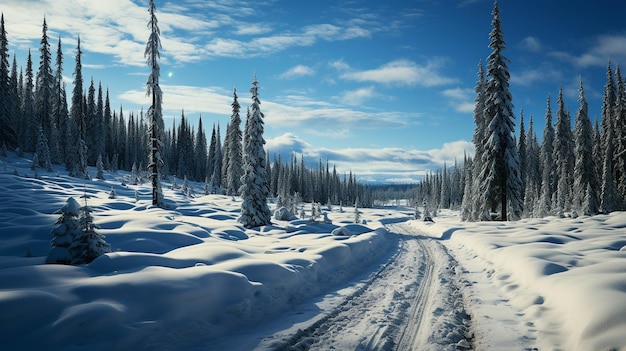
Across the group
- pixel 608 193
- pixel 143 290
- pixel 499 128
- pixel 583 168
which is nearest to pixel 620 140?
pixel 583 168

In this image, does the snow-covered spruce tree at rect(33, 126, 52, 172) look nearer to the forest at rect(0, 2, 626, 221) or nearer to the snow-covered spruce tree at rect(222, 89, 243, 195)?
the forest at rect(0, 2, 626, 221)

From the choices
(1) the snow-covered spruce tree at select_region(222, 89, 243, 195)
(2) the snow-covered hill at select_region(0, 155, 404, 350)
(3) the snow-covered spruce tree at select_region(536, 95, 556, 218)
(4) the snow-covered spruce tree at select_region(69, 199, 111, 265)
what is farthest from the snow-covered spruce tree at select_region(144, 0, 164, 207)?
(3) the snow-covered spruce tree at select_region(536, 95, 556, 218)

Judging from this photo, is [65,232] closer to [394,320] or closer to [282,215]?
[394,320]

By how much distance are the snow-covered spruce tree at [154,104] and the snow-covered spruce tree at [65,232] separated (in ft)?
62.6

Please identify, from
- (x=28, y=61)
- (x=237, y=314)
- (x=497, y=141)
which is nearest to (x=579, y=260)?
(x=237, y=314)

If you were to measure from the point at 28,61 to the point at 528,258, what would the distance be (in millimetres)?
83158

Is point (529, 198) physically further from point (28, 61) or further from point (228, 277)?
point (28, 61)

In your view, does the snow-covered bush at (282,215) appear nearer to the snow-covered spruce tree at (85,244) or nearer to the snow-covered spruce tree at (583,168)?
the snow-covered spruce tree at (85,244)

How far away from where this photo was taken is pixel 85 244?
7.83 meters

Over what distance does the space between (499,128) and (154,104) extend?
2887cm

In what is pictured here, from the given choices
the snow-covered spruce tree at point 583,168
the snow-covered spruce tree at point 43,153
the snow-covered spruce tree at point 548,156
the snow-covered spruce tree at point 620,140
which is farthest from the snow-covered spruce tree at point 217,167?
the snow-covered spruce tree at point 620,140

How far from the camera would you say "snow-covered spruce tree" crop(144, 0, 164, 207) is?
84.3ft

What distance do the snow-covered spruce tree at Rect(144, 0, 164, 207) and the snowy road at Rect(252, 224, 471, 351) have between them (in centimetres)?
2150

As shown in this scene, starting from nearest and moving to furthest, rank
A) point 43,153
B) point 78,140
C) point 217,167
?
1. point 43,153
2. point 78,140
3. point 217,167
